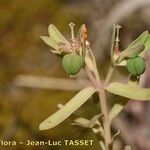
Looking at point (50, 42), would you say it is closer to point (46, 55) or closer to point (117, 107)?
point (117, 107)

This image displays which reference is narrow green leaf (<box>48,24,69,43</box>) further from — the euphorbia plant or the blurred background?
the blurred background

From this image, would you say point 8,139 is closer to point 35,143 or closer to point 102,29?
point 35,143

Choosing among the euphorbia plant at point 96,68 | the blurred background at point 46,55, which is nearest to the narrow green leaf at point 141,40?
the euphorbia plant at point 96,68

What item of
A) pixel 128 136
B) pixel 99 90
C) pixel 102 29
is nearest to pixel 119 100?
pixel 99 90

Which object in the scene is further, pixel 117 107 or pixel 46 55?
pixel 46 55

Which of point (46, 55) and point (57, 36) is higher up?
point (46, 55)

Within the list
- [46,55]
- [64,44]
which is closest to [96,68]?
[64,44]
